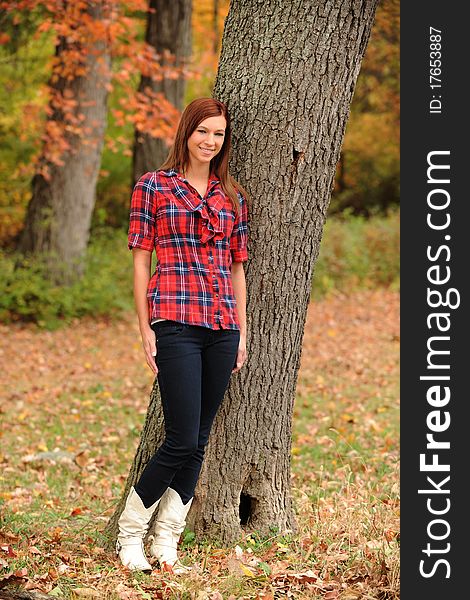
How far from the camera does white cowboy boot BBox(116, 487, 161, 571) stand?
425 cm

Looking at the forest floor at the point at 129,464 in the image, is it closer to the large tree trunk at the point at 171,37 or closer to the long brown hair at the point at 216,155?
the long brown hair at the point at 216,155

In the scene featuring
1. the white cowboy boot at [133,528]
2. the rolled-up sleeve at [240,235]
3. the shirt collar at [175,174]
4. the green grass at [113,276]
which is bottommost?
the white cowboy boot at [133,528]

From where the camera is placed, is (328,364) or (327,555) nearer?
(327,555)

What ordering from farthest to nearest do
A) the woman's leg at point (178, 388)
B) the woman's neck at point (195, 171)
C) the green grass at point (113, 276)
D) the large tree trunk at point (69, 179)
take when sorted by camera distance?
1. the green grass at point (113, 276)
2. the large tree trunk at point (69, 179)
3. the woman's neck at point (195, 171)
4. the woman's leg at point (178, 388)

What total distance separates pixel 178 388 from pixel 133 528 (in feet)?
2.78

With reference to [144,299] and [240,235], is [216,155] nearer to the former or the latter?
[240,235]

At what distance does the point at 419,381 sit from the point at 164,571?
1.63 meters

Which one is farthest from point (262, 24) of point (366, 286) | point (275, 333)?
point (366, 286)

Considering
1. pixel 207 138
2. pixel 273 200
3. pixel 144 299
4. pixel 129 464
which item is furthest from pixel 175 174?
pixel 129 464

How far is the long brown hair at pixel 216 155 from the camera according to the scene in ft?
13.5

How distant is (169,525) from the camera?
431 cm

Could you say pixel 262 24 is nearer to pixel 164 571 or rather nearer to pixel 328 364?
pixel 164 571

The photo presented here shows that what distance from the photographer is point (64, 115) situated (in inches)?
506

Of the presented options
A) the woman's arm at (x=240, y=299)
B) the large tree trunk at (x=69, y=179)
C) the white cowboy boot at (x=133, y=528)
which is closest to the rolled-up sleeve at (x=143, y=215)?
the woman's arm at (x=240, y=299)
